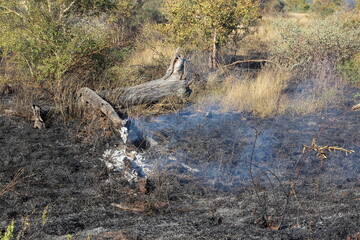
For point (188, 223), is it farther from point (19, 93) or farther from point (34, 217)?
point (19, 93)

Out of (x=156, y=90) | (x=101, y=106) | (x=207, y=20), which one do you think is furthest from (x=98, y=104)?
(x=207, y=20)

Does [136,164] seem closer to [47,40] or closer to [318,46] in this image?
[47,40]

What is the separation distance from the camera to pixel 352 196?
4480mm

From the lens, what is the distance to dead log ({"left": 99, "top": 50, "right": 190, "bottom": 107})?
7656 mm

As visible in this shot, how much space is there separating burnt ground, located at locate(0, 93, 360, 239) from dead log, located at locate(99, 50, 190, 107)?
2.15ft

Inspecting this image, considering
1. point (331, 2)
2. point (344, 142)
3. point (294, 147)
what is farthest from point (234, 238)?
point (331, 2)

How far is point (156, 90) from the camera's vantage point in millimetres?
8055

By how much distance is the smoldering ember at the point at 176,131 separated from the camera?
4.10 metres

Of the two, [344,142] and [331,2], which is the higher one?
[331,2]

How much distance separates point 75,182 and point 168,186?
1183mm

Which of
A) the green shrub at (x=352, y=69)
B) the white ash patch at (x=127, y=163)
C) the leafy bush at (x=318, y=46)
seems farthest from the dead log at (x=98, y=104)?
the green shrub at (x=352, y=69)

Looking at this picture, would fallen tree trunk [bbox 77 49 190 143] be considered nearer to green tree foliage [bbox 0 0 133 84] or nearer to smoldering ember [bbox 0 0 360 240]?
smoldering ember [bbox 0 0 360 240]

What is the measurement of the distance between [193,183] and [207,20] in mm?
5474

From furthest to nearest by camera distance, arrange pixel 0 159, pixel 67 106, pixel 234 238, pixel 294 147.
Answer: pixel 67 106 → pixel 294 147 → pixel 0 159 → pixel 234 238
